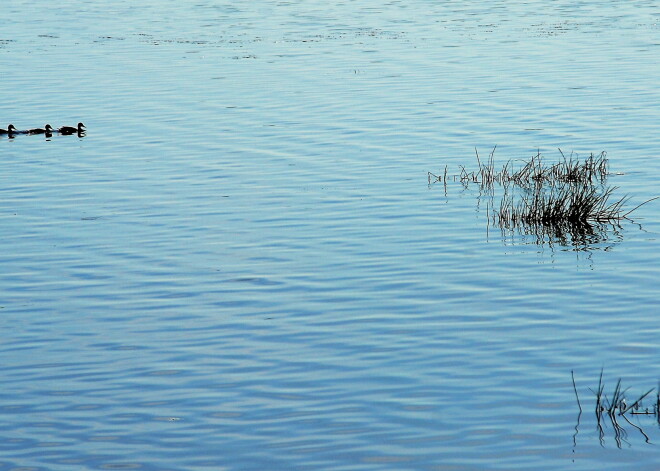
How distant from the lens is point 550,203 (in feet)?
57.3

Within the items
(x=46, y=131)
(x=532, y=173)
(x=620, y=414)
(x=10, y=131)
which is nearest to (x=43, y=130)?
(x=46, y=131)

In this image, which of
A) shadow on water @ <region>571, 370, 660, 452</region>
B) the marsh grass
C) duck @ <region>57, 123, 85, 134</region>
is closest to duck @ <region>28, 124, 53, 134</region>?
duck @ <region>57, 123, 85, 134</region>

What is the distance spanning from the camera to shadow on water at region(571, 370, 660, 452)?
33.0 ft

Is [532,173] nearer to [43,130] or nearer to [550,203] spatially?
[550,203]

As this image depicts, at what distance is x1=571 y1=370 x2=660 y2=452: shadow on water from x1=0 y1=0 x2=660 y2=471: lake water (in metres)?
0.08

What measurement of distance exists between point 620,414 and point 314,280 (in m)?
5.32

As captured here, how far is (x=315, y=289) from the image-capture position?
1446cm

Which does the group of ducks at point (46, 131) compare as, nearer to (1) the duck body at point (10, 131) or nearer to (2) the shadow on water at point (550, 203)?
(1) the duck body at point (10, 131)

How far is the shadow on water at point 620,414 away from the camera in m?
10.1

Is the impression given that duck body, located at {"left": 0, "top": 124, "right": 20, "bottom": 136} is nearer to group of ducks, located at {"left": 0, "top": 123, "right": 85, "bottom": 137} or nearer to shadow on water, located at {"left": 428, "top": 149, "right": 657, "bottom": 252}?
group of ducks, located at {"left": 0, "top": 123, "right": 85, "bottom": 137}

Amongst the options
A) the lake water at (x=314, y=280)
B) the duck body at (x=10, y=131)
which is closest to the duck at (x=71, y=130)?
the lake water at (x=314, y=280)

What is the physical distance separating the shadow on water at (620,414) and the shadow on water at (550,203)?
571 centimetres

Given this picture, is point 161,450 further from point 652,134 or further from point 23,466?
point 652,134

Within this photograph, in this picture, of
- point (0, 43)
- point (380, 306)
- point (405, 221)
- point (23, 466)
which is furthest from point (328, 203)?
point (0, 43)
